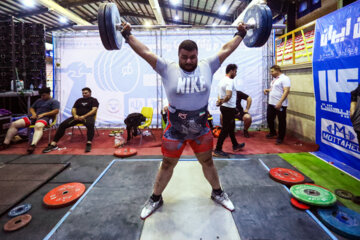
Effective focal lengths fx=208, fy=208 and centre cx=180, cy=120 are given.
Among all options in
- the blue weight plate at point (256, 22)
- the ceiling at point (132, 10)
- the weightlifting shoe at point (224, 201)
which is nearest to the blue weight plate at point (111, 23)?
the blue weight plate at point (256, 22)

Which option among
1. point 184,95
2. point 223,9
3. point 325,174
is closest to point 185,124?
point 184,95

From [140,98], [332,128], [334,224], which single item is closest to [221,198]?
[334,224]

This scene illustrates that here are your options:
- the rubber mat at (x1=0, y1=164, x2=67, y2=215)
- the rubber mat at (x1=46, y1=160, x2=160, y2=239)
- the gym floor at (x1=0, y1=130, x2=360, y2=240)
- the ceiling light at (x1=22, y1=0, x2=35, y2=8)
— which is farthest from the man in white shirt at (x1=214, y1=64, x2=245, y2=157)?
the ceiling light at (x1=22, y1=0, x2=35, y2=8)

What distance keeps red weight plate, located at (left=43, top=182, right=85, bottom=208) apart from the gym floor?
0.06 meters

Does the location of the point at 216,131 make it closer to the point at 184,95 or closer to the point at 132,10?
the point at 184,95

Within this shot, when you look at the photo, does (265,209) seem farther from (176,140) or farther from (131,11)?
(131,11)

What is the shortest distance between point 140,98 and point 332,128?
14.4 feet

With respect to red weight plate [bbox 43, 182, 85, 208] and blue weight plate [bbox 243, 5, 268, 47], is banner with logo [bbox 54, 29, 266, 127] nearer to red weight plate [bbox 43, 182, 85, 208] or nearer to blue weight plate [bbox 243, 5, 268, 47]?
blue weight plate [bbox 243, 5, 268, 47]

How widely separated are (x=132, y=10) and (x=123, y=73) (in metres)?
6.77

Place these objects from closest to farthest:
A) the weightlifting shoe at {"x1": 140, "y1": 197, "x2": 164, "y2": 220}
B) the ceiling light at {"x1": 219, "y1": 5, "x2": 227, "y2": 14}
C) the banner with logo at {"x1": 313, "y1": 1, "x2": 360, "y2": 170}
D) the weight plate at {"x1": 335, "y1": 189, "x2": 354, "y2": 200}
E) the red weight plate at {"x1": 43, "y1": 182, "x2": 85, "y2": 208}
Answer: the weightlifting shoe at {"x1": 140, "y1": 197, "x2": 164, "y2": 220} < the red weight plate at {"x1": 43, "y1": 182, "x2": 85, "y2": 208} < the weight plate at {"x1": 335, "y1": 189, "x2": 354, "y2": 200} < the banner with logo at {"x1": 313, "y1": 1, "x2": 360, "y2": 170} < the ceiling light at {"x1": 219, "y1": 5, "x2": 227, "y2": 14}

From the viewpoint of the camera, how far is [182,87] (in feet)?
5.65

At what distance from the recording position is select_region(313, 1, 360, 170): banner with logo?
9.84 feet

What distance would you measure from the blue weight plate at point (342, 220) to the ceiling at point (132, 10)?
24.9 ft

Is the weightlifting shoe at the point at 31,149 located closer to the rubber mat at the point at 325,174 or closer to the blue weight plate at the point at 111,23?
the blue weight plate at the point at 111,23
